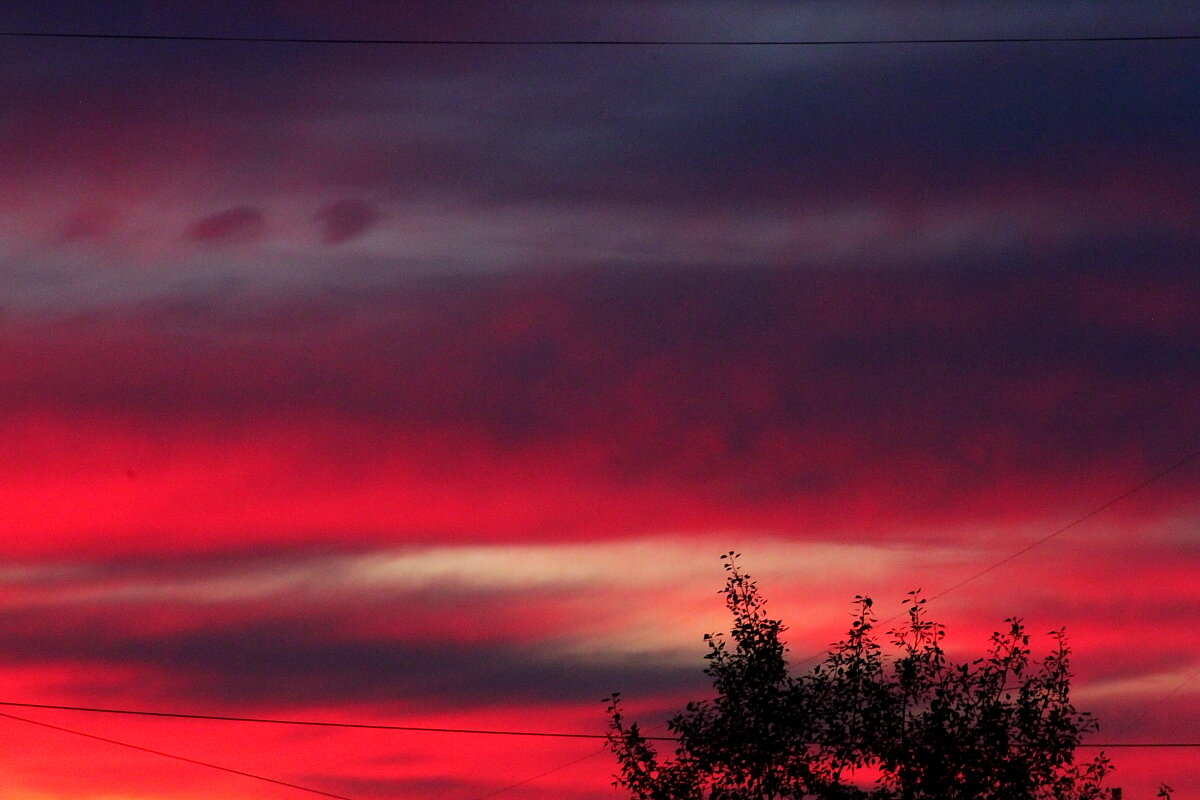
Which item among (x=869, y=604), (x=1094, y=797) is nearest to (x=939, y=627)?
(x=869, y=604)

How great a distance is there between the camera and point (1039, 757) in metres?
43.5

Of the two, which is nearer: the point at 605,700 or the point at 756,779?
the point at 756,779

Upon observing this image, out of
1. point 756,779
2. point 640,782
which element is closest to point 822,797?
point 756,779

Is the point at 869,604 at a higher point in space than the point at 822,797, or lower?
higher

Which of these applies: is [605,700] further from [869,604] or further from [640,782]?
[869,604]

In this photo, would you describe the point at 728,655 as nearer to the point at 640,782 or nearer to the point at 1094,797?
the point at 640,782

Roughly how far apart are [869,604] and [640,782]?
18.2 ft

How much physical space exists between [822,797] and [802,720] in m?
1.87

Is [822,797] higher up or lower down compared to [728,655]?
lower down

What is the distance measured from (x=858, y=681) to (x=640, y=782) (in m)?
4.55

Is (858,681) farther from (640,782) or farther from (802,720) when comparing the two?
(640,782)

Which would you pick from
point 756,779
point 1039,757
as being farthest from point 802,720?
point 1039,757

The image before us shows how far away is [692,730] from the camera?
145 feet

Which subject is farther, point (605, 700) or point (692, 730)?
point (605, 700)
